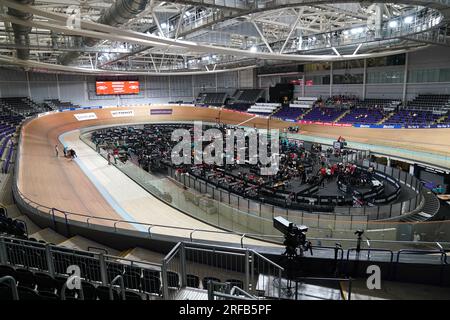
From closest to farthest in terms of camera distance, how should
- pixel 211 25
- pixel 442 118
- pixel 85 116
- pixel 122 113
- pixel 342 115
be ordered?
1. pixel 211 25
2. pixel 442 118
3. pixel 342 115
4. pixel 85 116
5. pixel 122 113

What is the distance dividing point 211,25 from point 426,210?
13.9 metres

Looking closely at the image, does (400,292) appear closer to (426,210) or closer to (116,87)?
(426,210)

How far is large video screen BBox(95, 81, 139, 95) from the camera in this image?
45.9 meters

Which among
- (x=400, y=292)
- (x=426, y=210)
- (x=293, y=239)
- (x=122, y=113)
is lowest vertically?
(x=426, y=210)

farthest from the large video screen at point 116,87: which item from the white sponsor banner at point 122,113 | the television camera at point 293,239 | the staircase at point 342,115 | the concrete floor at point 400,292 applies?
the concrete floor at point 400,292

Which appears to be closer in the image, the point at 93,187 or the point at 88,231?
the point at 88,231

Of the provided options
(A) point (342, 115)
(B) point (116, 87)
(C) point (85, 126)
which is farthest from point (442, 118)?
(B) point (116, 87)

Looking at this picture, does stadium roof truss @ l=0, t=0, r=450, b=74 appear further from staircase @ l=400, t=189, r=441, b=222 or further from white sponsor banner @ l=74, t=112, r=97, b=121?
staircase @ l=400, t=189, r=441, b=222

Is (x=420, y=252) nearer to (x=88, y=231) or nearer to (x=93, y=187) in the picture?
(x=88, y=231)

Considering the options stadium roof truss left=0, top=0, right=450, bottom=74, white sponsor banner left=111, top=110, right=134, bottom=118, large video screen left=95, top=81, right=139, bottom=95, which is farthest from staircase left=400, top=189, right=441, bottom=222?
large video screen left=95, top=81, right=139, bottom=95

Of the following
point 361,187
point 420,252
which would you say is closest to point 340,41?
point 361,187

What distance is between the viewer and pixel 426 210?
46.2ft
